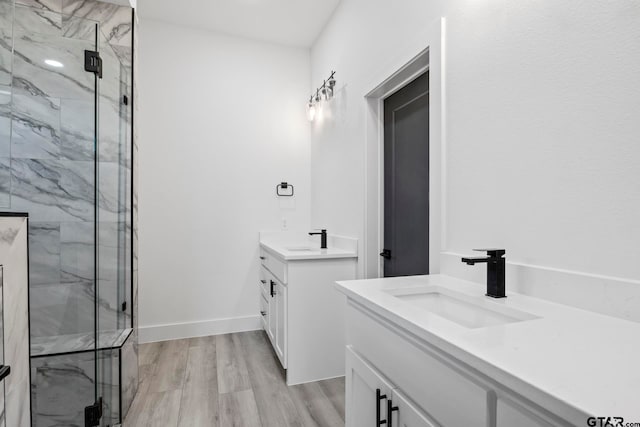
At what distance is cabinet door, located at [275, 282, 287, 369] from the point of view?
84.3 inches

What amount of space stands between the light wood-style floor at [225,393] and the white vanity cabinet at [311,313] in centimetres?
12

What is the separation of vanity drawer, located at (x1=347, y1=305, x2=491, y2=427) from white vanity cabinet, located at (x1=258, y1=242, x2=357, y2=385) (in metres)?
1.07

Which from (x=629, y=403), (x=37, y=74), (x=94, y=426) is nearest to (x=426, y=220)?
(x=629, y=403)

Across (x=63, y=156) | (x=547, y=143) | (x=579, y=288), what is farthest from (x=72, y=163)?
(x=579, y=288)

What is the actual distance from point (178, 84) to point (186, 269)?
175cm

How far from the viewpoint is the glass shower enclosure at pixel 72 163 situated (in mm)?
1811

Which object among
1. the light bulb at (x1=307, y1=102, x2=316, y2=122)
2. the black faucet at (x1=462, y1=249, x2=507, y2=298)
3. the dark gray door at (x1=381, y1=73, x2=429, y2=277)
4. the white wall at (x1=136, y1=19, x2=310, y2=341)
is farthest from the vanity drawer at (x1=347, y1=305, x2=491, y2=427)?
the light bulb at (x1=307, y1=102, x2=316, y2=122)

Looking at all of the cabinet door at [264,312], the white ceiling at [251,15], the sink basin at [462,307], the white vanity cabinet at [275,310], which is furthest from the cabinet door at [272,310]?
the white ceiling at [251,15]

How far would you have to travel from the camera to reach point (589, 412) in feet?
1.34

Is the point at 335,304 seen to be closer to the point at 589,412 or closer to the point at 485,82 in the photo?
the point at 485,82

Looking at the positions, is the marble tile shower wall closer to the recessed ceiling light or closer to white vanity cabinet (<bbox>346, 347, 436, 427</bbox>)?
the recessed ceiling light

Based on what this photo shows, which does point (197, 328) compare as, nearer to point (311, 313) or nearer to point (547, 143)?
point (311, 313)

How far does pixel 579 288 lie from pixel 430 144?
0.87 metres

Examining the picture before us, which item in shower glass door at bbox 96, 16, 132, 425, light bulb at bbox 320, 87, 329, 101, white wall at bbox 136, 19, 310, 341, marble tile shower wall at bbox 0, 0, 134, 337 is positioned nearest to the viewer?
shower glass door at bbox 96, 16, 132, 425
